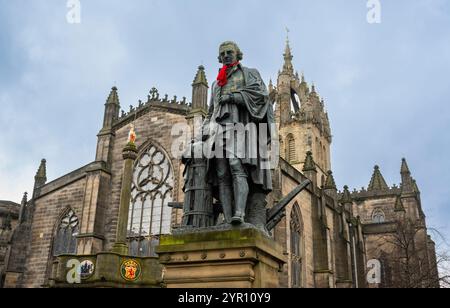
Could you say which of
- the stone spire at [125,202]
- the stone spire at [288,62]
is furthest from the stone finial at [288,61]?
the stone spire at [125,202]

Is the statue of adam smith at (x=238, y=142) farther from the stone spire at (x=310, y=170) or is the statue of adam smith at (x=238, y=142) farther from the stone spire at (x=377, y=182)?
the stone spire at (x=377, y=182)

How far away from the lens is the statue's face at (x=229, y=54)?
5113 mm

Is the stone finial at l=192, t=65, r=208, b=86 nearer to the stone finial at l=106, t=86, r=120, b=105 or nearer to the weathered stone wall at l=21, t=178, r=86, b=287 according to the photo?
the stone finial at l=106, t=86, r=120, b=105

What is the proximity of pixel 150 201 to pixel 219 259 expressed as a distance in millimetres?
19992

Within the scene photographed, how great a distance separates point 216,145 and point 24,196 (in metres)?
25.6

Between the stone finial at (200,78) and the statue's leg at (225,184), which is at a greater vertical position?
the stone finial at (200,78)

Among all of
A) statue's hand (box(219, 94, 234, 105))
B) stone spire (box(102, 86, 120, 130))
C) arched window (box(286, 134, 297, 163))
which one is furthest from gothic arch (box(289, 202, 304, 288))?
arched window (box(286, 134, 297, 163))

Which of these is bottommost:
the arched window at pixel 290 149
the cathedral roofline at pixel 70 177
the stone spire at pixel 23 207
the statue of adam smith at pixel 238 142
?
the statue of adam smith at pixel 238 142

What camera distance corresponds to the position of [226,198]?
461 centimetres

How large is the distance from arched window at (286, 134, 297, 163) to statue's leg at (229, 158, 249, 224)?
4788cm

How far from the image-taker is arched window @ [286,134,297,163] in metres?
52.1

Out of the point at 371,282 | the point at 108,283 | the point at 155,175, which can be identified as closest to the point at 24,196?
the point at 155,175

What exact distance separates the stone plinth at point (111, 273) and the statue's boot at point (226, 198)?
12644 millimetres

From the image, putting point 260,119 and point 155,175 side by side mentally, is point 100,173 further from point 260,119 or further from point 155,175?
point 260,119
